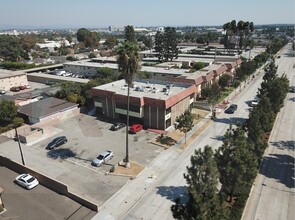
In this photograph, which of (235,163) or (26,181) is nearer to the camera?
(235,163)

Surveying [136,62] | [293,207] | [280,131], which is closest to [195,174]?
[293,207]

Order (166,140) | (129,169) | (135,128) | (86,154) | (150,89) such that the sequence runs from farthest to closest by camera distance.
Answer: (150,89) → (135,128) → (166,140) → (86,154) → (129,169)

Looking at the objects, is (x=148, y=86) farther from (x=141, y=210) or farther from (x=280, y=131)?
(x=141, y=210)

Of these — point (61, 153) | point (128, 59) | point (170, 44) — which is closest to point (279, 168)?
point (128, 59)

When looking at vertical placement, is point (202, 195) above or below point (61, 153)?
above

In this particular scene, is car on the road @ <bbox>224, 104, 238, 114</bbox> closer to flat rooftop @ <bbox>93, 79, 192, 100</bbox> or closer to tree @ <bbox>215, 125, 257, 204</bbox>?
flat rooftop @ <bbox>93, 79, 192, 100</bbox>

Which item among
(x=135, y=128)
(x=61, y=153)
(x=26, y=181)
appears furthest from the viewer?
(x=135, y=128)

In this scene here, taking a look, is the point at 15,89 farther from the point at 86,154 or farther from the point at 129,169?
the point at 129,169

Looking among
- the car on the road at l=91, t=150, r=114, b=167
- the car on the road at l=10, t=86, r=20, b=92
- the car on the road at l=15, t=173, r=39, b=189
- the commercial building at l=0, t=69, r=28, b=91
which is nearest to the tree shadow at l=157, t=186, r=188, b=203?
the car on the road at l=91, t=150, r=114, b=167
